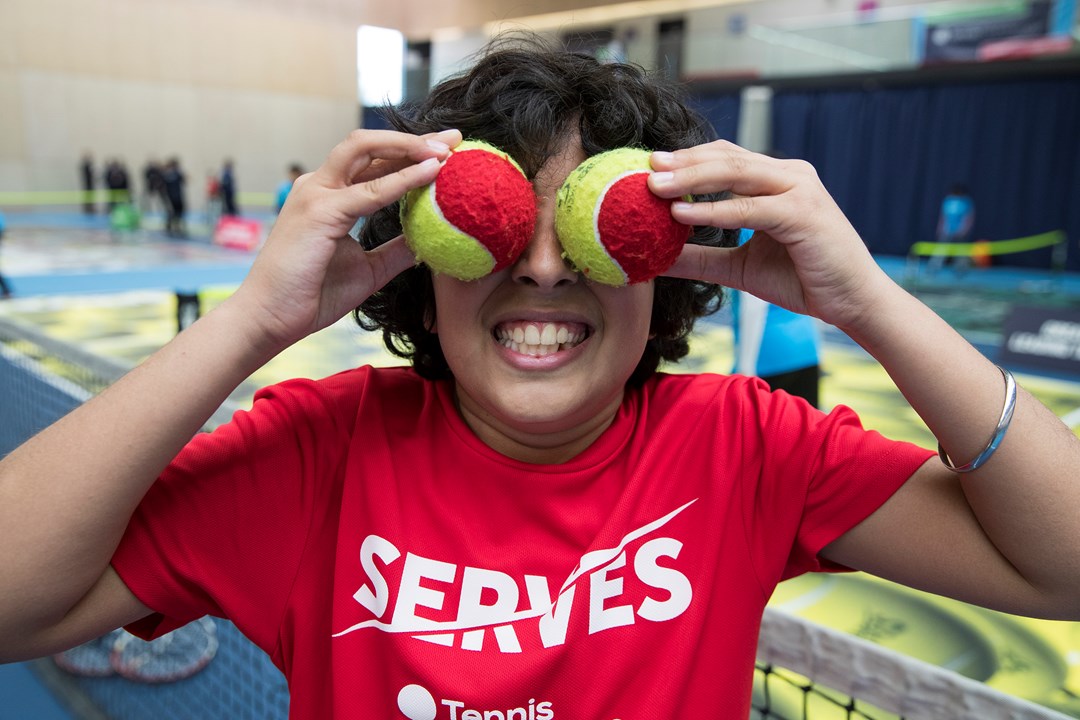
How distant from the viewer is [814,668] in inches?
56.3

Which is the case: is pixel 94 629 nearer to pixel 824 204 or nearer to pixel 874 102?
pixel 824 204

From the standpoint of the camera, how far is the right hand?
1.05m

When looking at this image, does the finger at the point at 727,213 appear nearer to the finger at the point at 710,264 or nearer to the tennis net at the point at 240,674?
the finger at the point at 710,264

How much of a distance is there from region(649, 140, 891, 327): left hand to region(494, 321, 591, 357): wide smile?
22 cm

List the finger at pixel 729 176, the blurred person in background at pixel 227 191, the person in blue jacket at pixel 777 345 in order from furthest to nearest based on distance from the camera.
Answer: the blurred person in background at pixel 227 191 → the person in blue jacket at pixel 777 345 → the finger at pixel 729 176

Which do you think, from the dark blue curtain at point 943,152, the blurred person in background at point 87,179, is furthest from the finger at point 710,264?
the blurred person in background at point 87,179

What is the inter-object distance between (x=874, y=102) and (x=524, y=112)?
1983 centimetres

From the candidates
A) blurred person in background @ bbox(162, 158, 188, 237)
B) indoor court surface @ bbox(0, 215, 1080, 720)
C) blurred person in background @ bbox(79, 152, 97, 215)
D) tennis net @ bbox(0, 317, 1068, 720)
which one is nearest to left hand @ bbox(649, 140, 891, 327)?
tennis net @ bbox(0, 317, 1068, 720)

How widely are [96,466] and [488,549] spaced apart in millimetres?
535

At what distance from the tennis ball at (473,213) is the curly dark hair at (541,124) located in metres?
0.13

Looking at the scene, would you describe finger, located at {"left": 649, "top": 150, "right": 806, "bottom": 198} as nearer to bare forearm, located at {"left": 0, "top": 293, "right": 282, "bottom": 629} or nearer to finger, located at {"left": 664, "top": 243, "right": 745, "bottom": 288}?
finger, located at {"left": 664, "top": 243, "right": 745, "bottom": 288}

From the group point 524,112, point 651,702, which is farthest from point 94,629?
point 524,112

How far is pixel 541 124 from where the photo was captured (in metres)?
1.17

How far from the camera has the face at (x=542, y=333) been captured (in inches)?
43.7
